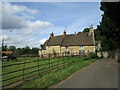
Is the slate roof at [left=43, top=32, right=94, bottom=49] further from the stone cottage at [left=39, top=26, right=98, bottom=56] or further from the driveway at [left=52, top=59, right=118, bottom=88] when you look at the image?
the driveway at [left=52, top=59, right=118, bottom=88]

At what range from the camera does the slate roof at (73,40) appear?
47325mm

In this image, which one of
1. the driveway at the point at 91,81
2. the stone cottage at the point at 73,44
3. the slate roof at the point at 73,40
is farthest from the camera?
the slate roof at the point at 73,40

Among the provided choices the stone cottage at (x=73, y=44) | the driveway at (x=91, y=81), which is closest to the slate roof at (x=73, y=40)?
the stone cottage at (x=73, y=44)

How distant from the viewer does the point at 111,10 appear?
54.3 ft

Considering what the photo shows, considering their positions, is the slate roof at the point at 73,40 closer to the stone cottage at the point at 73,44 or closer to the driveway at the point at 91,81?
the stone cottage at the point at 73,44

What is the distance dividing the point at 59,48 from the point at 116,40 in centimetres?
2547

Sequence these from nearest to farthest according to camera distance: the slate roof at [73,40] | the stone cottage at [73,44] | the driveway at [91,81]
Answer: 1. the driveway at [91,81]
2. the stone cottage at [73,44]
3. the slate roof at [73,40]

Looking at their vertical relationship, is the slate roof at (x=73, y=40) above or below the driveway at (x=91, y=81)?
above

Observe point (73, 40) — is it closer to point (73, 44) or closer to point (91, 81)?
point (73, 44)

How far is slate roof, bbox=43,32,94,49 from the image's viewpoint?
155ft

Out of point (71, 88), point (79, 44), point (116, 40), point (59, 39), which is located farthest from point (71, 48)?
point (71, 88)

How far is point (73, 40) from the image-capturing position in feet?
167

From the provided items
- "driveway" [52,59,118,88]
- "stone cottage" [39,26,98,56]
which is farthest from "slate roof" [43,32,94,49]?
"driveway" [52,59,118,88]

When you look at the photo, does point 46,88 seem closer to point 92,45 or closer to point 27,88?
point 27,88
